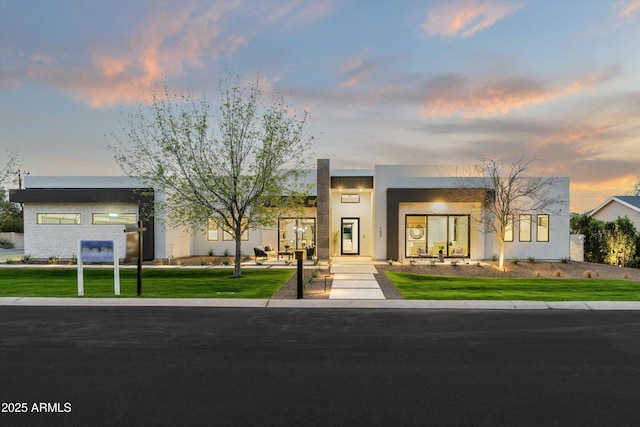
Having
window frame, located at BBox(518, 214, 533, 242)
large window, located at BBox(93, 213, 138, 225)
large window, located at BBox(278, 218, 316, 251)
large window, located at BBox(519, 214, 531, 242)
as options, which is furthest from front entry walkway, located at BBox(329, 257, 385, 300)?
large window, located at BBox(93, 213, 138, 225)

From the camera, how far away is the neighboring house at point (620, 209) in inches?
1080

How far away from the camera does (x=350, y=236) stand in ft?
83.6

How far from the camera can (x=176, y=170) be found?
54.2 ft

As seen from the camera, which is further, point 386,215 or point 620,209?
point 620,209

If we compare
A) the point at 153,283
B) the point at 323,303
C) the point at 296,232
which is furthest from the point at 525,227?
the point at 153,283

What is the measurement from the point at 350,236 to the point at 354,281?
10.5 m

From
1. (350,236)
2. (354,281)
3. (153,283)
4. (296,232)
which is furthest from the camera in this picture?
(350,236)

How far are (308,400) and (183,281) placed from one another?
38.3 feet

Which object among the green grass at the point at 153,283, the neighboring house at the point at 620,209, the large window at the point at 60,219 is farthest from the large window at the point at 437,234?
the large window at the point at 60,219

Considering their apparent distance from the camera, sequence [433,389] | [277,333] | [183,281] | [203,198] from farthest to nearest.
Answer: [203,198], [183,281], [277,333], [433,389]

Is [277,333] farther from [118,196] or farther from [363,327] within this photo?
[118,196]

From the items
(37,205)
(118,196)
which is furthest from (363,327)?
(37,205)

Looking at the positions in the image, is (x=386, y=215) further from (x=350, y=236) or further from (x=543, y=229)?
(x=543, y=229)

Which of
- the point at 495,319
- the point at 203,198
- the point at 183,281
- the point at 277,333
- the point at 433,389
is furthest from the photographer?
the point at 203,198
